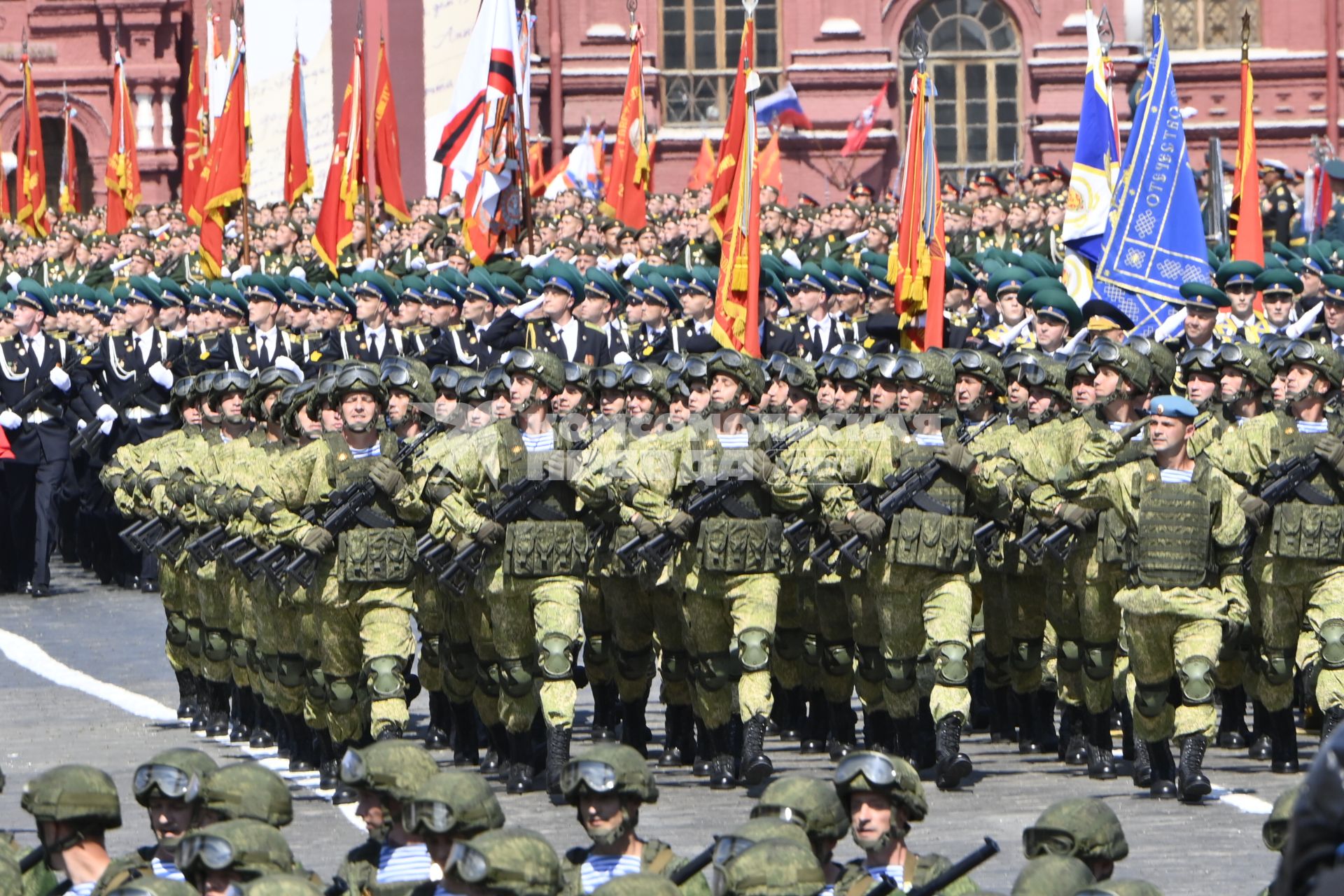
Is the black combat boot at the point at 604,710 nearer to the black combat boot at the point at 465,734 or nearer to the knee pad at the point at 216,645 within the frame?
the black combat boot at the point at 465,734

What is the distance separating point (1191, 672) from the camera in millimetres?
12094

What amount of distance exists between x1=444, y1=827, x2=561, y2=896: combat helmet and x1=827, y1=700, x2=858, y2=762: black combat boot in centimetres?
710

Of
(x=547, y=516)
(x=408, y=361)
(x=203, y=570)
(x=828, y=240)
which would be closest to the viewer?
(x=547, y=516)

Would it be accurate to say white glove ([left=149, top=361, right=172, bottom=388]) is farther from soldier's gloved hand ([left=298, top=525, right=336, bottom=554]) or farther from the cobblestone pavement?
soldier's gloved hand ([left=298, top=525, right=336, bottom=554])

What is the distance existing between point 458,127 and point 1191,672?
1209 cm

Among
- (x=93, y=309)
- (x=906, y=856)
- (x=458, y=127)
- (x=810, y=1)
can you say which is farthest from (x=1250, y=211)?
(x=810, y=1)

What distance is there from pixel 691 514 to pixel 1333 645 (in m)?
2.85

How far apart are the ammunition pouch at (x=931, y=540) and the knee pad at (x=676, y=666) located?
3.98 ft

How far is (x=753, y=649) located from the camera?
42.3 ft

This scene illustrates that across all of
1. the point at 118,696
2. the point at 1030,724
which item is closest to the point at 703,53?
the point at 118,696

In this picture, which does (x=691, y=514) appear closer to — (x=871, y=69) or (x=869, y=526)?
(x=869, y=526)

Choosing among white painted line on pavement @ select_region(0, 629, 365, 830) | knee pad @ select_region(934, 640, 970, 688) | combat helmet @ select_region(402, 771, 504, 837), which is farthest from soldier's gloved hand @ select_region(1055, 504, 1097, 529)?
combat helmet @ select_region(402, 771, 504, 837)

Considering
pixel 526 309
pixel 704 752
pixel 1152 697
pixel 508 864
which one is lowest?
pixel 704 752

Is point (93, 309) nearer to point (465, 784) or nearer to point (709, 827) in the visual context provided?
point (709, 827)
